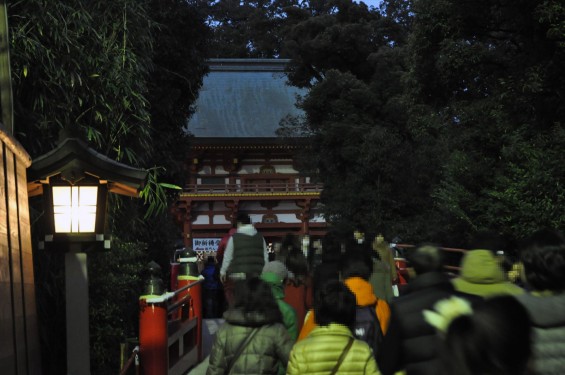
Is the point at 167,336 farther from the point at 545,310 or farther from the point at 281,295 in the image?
the point at 545,310

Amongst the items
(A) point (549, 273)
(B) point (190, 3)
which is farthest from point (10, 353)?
(B) point (190, 3)

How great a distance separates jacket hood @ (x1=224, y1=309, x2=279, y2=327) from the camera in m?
3.92

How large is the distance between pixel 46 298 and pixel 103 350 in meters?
1.14

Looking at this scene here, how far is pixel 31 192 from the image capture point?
611 cm

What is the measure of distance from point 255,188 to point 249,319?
93.1ft

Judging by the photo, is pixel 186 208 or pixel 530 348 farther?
pixel 186 208

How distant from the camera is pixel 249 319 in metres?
3.92

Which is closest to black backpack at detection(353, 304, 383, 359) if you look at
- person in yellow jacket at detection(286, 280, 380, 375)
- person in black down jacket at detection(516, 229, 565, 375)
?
person in yellow jacket at detection(286, 280, 380, 375)

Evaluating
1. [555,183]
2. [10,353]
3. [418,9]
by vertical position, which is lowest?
[10,353]

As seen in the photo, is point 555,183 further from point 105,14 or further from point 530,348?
point 530,348

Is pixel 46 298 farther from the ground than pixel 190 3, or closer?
closer

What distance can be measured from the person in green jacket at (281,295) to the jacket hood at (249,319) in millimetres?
247

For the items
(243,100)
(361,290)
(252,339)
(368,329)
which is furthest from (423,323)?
(243,100)

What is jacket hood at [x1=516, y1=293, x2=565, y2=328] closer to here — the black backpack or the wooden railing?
the black backpack
